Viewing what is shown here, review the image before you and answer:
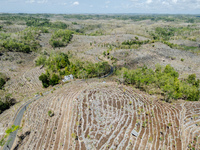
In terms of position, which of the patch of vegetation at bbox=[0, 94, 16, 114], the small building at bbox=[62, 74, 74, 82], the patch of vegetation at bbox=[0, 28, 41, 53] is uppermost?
the patch of vegetation at bbox=[0, 28, 41, 53]

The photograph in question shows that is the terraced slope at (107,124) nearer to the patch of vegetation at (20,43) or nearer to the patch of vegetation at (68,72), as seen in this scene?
the patch of vegetation at (68,72)

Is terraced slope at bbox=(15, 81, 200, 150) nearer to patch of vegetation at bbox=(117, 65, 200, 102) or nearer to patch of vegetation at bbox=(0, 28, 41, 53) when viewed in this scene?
patch of vegetation at bbox=(117, 65, 200, 102)

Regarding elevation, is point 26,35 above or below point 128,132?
above

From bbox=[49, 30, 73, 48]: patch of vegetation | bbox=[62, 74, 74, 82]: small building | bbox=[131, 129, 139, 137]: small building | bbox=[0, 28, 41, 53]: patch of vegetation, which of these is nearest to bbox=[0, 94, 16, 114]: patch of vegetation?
bbox=[62, 74, 74, 82]: small building

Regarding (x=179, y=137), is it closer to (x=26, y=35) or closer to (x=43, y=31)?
(x=26, y=35)

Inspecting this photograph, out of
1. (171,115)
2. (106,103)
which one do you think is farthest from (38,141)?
(171,115)

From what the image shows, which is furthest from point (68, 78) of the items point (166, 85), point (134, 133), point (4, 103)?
point (134, 133)

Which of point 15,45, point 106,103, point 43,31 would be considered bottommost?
point 106,103

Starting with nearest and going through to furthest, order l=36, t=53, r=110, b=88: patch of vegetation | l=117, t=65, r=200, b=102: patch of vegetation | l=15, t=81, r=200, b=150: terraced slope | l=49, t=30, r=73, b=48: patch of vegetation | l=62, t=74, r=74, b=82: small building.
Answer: l=15, t=81, r=200, b=150: terraced slope < l=117, t=65, r=200, b=102: patch of vegetation < l=36, t=53, r=110, b=88: patch of vegetation < l=62, t=74, r=74, b=82: small building < l=49, t=30, r=73, b=48: patch of vegetation
